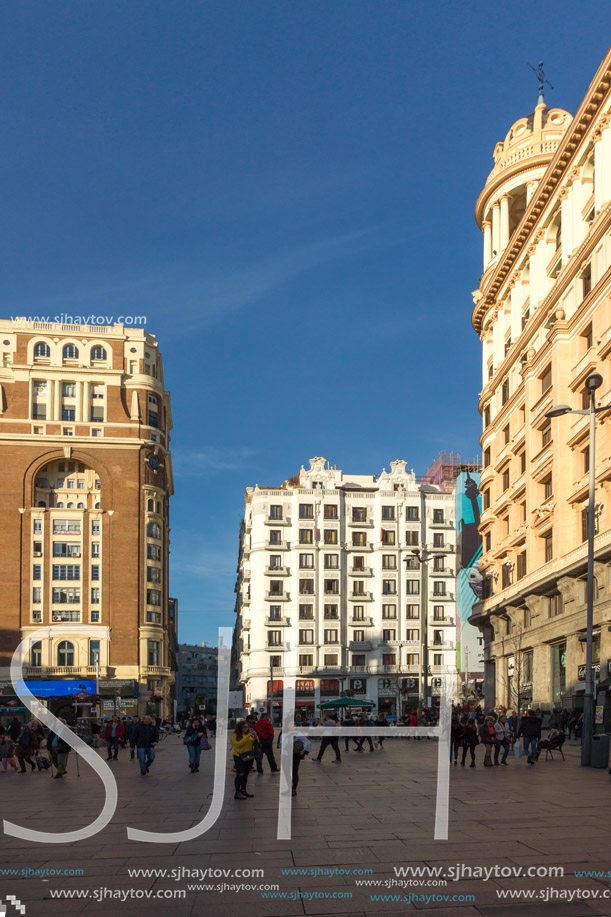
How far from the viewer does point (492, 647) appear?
188ft

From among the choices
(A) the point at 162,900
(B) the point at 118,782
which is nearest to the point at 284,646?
(B) the point at 118,782

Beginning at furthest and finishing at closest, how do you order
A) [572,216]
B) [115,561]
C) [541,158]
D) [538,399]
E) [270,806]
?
[115,561], [541,158], [538,399], [572,216], [270,806]

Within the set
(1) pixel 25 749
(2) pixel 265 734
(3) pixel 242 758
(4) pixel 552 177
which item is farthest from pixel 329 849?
(4) pixel 552 177

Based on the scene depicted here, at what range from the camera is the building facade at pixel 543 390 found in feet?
133

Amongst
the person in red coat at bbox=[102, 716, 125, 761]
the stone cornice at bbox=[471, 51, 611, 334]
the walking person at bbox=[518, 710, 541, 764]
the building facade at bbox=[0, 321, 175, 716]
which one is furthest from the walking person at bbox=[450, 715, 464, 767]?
the building facade at bbox=[0, 321, 175, 716]

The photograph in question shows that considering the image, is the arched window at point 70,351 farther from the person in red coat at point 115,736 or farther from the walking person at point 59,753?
the walking person at point 59,753

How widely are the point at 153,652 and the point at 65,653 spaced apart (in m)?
8.30

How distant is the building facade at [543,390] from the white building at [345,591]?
1615 inches

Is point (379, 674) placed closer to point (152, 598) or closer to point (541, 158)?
point (152, 598)

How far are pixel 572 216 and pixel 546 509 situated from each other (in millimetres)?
13819

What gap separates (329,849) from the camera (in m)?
11.1

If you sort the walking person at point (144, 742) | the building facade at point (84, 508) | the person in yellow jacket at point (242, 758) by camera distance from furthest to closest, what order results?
the building facade at point (84, 508) < the walking person at point (144, 742) < the person in yellow jacket at point (242, 758)

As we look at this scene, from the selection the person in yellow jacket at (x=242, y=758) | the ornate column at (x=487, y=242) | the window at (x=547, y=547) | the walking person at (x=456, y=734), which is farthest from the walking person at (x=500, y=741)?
the ornate column at (x=487, y=242)

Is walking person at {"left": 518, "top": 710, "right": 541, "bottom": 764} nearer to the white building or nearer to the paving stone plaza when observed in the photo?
the paving stone plaza
